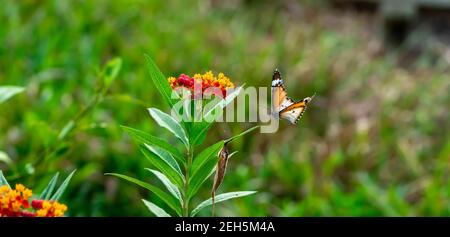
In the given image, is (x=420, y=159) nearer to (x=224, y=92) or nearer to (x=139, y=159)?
(x=139, y=159)

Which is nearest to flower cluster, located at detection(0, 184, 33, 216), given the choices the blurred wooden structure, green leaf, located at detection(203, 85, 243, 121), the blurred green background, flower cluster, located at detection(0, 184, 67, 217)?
flower cluster, located at detection(0, 184, 67, 217)

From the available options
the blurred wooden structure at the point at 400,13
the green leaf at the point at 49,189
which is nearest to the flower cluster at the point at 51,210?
the green leaf at the point at 49,189

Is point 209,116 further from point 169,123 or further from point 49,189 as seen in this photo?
point 49,189

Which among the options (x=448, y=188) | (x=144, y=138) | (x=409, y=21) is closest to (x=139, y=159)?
(x=448, y=188)

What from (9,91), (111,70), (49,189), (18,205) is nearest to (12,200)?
(18,205)

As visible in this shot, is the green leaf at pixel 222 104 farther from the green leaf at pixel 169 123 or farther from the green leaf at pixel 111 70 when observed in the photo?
Answer: the green leaf at pixel 111 70

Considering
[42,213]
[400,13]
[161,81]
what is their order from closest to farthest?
[42,213] → [161,81] → [400,13]
